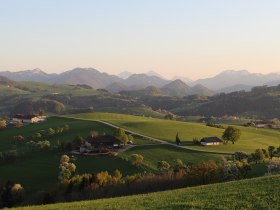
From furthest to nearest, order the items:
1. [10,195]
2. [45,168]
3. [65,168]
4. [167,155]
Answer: [167,155] → [45,168] → [65,168] → [10,195]

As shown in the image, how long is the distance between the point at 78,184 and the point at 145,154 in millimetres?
32954

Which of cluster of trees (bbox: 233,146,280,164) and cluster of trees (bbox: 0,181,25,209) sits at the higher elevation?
cluster of trees (bbox: 233,146,280,164)

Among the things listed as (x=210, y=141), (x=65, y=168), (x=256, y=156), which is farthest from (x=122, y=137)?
(x=256, y=156)

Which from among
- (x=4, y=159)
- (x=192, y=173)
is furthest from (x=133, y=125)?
(x=192, y=173)

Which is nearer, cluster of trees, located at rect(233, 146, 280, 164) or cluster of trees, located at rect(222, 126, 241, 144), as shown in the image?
cluster of trees, located at rect(233, 146, 280, 164)

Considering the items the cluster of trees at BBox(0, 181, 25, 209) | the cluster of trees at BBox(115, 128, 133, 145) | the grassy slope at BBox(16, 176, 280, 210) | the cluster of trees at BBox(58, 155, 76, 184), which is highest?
the grassy slope at BBox(16, 176, 280, 210)

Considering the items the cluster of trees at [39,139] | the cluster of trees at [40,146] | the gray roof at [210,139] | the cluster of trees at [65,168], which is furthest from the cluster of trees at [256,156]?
the cluster of trees at [39,139]

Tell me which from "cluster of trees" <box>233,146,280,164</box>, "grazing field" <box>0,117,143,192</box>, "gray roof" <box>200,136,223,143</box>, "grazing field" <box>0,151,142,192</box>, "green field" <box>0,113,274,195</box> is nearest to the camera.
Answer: "grazing field" <box>0,151,142,192</box>

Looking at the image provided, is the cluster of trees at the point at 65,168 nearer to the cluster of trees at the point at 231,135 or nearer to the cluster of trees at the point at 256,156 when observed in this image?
the cluster of trees at the point at 256,156

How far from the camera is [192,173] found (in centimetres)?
7194

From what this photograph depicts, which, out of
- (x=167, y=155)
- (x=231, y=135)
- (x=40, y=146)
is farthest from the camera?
(x=231, y=135)

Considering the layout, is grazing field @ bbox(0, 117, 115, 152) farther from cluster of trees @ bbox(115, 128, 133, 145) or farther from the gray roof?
the gray roof

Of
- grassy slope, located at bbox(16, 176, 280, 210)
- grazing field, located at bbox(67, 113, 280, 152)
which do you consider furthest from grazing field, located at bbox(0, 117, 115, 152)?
grassy slope, located at bbox(16, 176, 280, 210)

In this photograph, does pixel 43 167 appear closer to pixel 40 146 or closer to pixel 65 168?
pixel 65 168
